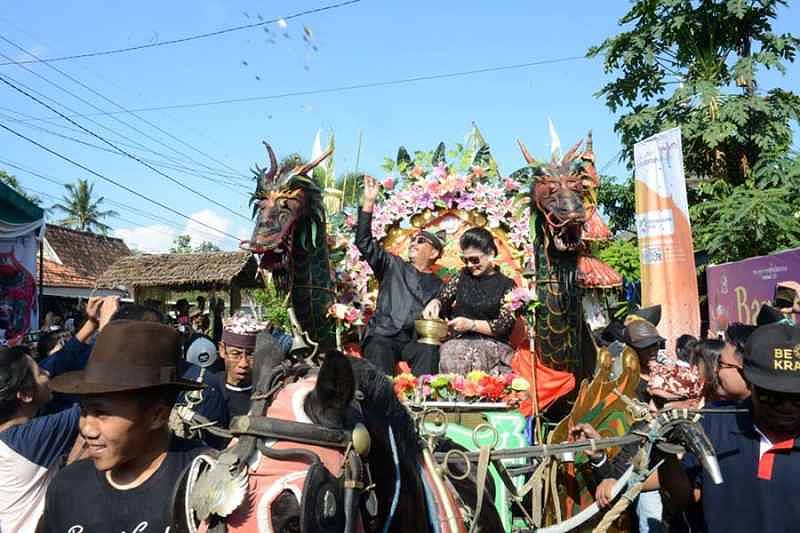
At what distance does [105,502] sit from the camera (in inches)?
90.8

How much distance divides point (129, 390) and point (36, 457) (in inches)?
42.5

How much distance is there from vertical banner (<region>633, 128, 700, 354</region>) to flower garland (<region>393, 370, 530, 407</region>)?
600 cm

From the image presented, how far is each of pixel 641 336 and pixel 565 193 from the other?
1.44 metres

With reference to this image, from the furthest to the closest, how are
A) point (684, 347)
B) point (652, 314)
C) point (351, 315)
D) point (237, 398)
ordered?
point (652, 314) → point (684, 347) → point (351, 315) → point (237, 398)

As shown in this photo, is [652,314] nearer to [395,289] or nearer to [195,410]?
[395,289]

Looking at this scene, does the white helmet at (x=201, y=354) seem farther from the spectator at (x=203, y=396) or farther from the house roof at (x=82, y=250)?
the house roof at (x=82, y=250)

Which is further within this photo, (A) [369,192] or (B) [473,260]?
(A) [369,192]

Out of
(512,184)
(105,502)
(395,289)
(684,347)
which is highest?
(512,184)

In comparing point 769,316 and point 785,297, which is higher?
point 785,297

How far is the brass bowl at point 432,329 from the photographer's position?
4949 mm

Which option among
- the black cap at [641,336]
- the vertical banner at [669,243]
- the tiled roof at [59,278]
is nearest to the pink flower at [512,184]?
the black cap at [641,336]

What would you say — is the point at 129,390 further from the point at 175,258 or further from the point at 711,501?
the point at 175,258

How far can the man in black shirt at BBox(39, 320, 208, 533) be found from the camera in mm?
2225

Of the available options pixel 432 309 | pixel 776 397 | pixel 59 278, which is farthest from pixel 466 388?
pixel 59 278
